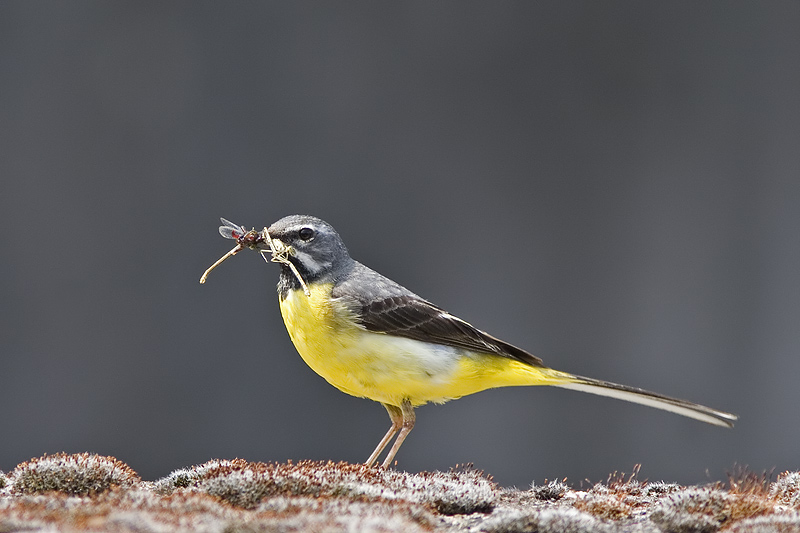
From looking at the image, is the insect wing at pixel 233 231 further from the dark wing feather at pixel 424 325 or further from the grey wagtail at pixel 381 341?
the dark wing feather at pixel 424 325

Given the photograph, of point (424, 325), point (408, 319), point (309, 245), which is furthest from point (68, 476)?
point (424, 325)

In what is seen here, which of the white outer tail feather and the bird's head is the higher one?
the bird's head

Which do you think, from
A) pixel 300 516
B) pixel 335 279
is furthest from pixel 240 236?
pixel 300 516

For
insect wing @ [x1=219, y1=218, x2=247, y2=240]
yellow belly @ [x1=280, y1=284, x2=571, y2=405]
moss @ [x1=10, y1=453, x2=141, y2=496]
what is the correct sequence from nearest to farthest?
1. moss @ [x1=10, y1=453, x2=141, y2=496]
2. yellow belly @ [x1=280, y1=284, x2=571, y2=405]
3. insect wing @ [x1=219, y1=218, x2=247, y2=240]

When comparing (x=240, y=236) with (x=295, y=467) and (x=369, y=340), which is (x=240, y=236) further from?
(x=295, y=467)

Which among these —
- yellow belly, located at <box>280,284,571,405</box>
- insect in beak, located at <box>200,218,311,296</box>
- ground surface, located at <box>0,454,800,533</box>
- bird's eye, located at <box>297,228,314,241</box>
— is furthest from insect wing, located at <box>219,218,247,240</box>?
ground surface, located at <box>0,454,800,533</box>

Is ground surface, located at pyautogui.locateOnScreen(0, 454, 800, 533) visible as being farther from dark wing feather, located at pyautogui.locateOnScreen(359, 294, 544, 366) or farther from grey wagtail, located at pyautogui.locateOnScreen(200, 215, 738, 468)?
dark wing feather, located at pyautogui.locateOnScreen(359, 294, 544, 366)

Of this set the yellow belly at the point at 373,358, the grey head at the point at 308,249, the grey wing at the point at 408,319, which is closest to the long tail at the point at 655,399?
the grey wing at the point at 408,319
